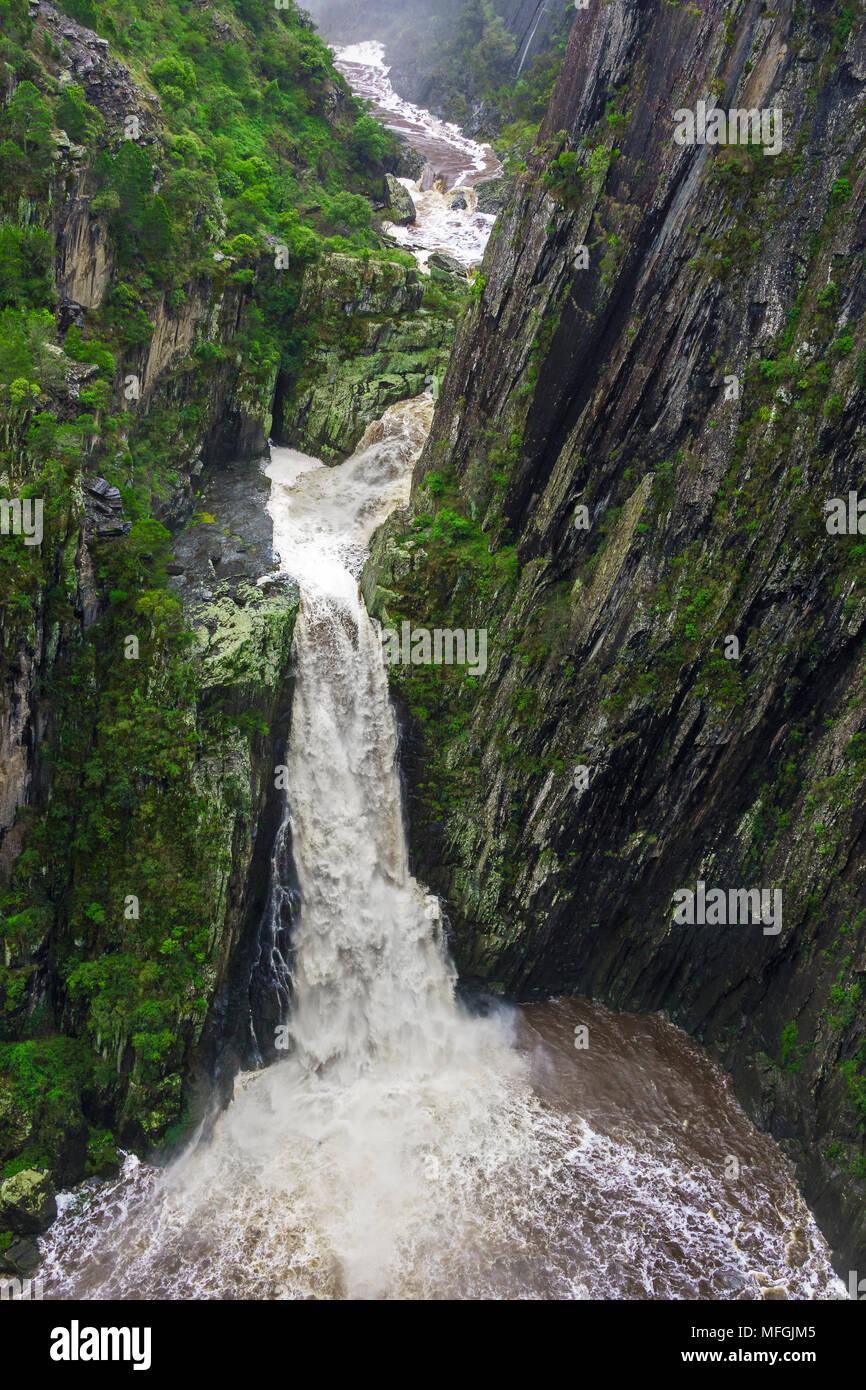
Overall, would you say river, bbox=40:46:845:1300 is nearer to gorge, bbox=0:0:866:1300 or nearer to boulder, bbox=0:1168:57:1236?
gorge, bbox=0:0:866:1300

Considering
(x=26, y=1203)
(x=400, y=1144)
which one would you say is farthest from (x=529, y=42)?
(x=26, y=1203)

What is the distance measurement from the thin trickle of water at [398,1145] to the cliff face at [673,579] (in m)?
1.21

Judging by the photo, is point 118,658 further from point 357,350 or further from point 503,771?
point 357,350

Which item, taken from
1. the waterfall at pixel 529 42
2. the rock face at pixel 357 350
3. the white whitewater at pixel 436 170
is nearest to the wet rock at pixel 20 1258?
the rock face at pixel 357 350

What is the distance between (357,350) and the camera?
36.8 metres

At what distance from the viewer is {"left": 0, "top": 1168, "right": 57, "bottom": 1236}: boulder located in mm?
19109

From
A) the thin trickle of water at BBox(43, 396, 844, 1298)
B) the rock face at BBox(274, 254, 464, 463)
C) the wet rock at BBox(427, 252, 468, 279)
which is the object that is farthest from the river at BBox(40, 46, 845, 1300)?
the wet rock at BBox(427, 252, 468, 279)

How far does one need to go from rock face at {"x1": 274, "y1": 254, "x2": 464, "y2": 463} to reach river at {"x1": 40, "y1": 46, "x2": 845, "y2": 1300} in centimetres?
865

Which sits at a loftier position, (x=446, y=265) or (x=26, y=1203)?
(x=446, y=265)

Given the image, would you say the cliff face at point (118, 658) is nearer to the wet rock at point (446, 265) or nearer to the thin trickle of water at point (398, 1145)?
the thin trickle of water at point (398, 1145)

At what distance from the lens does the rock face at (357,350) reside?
35.5m

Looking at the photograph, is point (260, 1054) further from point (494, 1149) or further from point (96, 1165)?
point (494, 1149)

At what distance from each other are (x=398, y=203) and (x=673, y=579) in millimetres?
43284

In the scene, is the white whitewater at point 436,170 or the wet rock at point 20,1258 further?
the white whitewater at point 436,170
